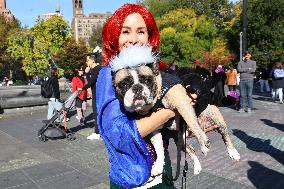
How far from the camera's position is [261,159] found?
21.4 feet

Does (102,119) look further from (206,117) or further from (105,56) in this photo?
(206,117)

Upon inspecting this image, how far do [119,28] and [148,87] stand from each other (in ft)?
1.72

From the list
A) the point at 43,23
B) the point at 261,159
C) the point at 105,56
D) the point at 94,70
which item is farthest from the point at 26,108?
the point at 43,23

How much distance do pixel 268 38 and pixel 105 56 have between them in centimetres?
4464

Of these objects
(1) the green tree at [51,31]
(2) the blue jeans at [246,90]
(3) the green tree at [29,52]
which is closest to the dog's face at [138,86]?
(2) the blue jeans at [246,90]

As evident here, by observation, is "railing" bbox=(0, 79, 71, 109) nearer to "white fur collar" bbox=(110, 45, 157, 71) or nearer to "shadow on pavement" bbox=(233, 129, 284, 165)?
"shadow on pavement" bbox=(233, 129, 284, 165)

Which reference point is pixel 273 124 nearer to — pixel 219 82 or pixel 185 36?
pixel 219 82

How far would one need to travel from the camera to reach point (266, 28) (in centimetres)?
4209

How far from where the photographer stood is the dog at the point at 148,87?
5.71 feet

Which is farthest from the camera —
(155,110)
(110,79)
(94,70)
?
(94,70)

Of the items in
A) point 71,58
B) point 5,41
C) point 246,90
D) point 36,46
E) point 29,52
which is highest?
point 5,41

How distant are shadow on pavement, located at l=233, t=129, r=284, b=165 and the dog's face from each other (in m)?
5.41

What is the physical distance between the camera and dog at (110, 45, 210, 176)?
5.71 feet

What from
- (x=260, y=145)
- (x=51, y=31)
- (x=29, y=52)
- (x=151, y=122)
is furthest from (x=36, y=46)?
(x=151, y=122)
